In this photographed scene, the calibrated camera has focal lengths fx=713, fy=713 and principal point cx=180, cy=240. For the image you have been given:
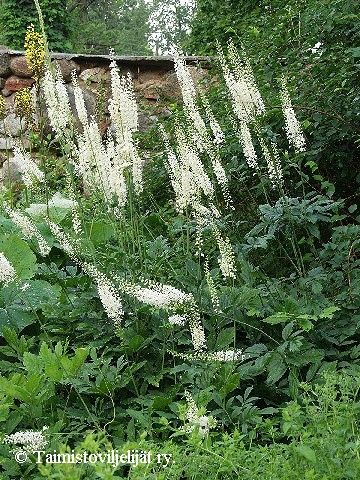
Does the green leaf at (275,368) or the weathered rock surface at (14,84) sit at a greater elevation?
the weathered rock surface at (14,84)

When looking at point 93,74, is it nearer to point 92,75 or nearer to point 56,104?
point 92,75

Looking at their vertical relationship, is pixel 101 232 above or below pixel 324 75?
below

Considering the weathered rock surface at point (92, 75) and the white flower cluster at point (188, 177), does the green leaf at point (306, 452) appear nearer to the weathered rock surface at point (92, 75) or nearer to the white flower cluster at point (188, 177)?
the white flower cluster at point (188, 177)

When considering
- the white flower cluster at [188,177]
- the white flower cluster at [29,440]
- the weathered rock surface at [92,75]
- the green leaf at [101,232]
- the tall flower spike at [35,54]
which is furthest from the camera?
the weathered rock surface at [92,75]

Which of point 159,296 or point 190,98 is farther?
point 190,98

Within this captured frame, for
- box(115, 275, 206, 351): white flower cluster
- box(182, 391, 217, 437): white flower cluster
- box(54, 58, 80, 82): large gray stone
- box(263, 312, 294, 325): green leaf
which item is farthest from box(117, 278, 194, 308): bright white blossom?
box(54, 58, 80, 82): large gray stone

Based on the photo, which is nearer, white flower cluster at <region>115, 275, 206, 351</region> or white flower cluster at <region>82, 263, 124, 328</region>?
white flower cluster at <region>115, 275, 206, 351</region>

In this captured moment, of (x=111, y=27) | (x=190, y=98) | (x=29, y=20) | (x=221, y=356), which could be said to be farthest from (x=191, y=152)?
(x=111, y=27)

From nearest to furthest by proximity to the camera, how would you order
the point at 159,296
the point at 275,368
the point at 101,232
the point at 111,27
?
the point at 159,296 → the point at 275,368 → the point at 101,232 → the point at 111,27

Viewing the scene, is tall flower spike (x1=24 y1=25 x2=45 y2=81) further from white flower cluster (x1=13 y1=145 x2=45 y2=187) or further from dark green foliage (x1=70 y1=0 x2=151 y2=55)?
dark green foliage (x1=70 y1=0 x2=151 y2=55)

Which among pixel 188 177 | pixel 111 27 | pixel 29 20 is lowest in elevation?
pixel 188 177

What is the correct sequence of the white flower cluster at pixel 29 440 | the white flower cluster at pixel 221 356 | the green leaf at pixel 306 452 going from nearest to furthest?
the green leaf at pixel 306 452 < the white flower cluster at pixel 29 440 < the white flower cluster at pixel 221 356

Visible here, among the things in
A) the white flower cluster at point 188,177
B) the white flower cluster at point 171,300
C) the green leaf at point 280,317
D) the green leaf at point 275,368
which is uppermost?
the white flower cluster at point 188,177

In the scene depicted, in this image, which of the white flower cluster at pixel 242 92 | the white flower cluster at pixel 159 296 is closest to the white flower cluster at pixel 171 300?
the white flower cluster at pixel 159 296
